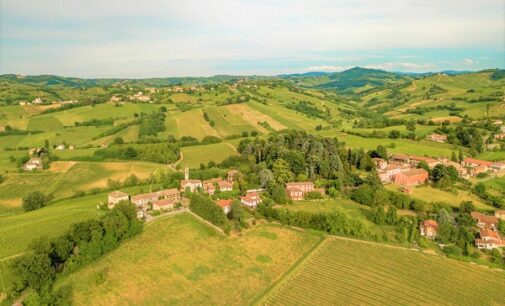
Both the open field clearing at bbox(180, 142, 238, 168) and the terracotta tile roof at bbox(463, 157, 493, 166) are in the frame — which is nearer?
the terracotta tile roof at bbox(463, 157, 493, 166)

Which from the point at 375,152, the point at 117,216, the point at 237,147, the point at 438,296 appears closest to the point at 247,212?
the point at 117,216

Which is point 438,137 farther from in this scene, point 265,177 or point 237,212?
point 237,212

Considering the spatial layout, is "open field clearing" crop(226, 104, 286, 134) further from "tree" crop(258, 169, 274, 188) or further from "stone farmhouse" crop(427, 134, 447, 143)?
"tree" crop(258, 169, 274, 188)

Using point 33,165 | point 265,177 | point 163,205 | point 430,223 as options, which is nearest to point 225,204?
point 163,205

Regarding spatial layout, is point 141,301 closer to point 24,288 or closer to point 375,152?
point 24,288

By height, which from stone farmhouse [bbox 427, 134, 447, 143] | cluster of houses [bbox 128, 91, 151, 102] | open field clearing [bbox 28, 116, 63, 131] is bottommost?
stone farmhouse [bbox 427, 134, 447, 143]

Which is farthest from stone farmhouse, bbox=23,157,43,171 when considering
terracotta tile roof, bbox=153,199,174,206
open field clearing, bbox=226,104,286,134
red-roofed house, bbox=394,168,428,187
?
red-roofed house, bbox=394,168,428,187
